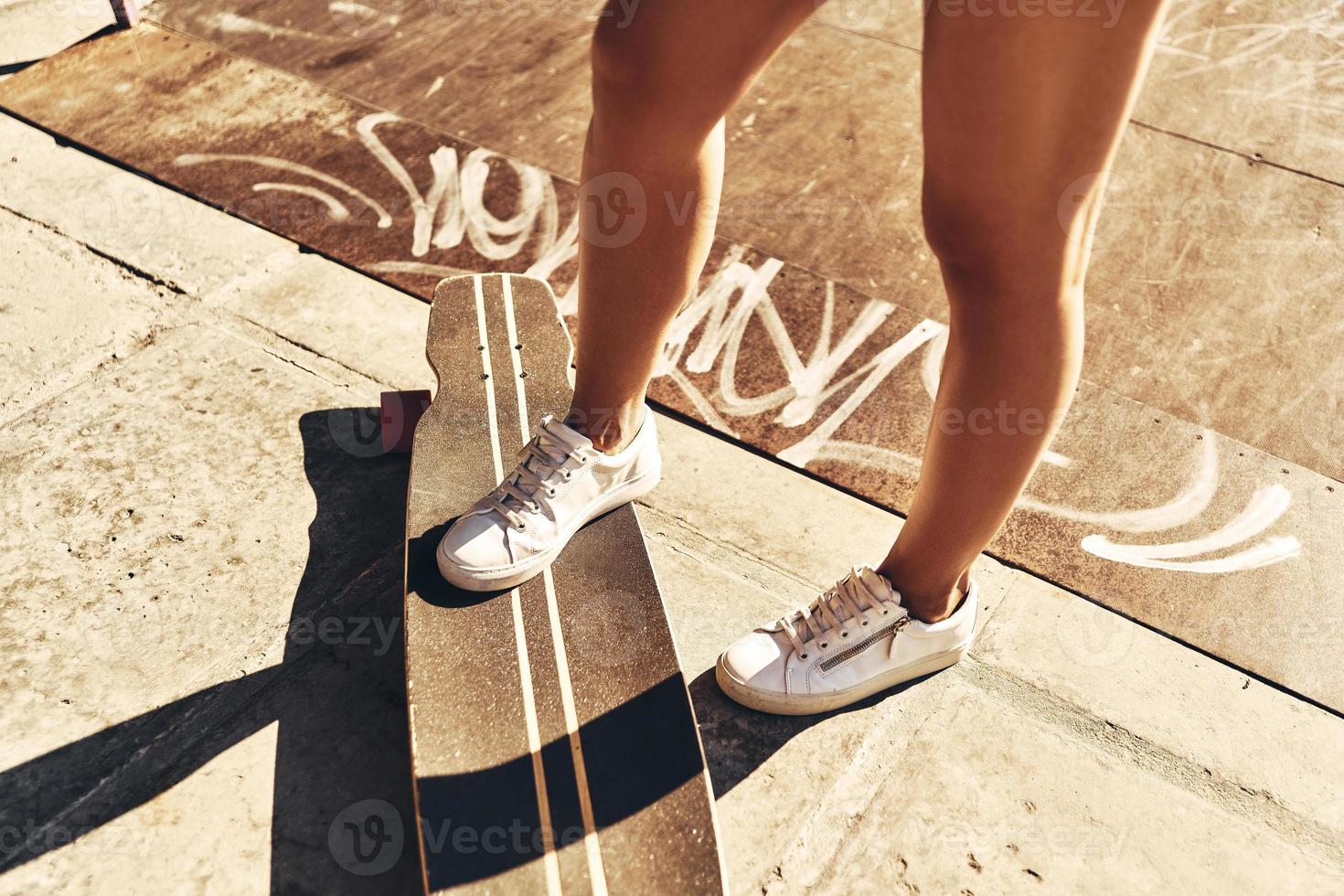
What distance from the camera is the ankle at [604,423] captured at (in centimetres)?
169

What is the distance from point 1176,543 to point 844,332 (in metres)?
0.80

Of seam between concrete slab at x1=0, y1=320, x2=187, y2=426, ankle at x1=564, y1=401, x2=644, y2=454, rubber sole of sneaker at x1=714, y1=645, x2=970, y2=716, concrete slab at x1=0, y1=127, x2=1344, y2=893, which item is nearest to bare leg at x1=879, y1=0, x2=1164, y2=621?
rubber sole of sneaker at x1=714, y1=645, x2=970, y2=716

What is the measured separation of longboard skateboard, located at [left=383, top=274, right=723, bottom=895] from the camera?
128 cm

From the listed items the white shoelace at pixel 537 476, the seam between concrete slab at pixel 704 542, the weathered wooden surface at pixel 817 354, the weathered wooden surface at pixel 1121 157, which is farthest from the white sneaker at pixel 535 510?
the weathered wooden surface at pixel 1121 157

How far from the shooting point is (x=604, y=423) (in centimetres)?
170

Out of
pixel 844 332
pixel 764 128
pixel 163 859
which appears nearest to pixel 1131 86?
pixel 844 332

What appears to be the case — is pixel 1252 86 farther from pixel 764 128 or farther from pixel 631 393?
pixel 631 393

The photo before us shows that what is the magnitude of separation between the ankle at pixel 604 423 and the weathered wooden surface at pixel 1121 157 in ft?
3.10

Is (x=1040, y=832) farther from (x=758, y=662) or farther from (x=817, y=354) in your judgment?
(x=817, y=354)

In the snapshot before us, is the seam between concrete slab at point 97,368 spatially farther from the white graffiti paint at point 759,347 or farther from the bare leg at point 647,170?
the bare leg at point 647,170

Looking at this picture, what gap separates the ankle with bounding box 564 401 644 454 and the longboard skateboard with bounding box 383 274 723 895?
14 centimetres

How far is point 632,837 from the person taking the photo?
1311 mm

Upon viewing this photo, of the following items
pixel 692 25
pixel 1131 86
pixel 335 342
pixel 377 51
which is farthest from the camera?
pixel 377 51

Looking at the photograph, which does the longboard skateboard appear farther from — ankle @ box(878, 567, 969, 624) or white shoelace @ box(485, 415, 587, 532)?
ankle @ box(878, 567, 969, 624)
